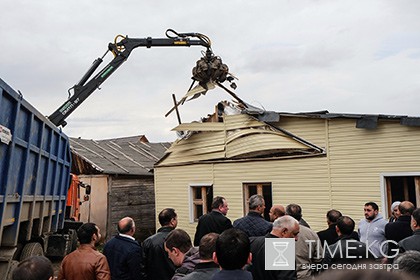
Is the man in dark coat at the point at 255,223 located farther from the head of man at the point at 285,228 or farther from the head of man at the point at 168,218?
the head of man at the point at 285,228

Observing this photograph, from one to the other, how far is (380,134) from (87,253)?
8.19m

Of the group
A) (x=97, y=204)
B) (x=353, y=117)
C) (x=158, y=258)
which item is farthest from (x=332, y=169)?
(x=97, y=204)

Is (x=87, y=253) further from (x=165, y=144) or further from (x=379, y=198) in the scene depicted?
(x=165, y=144)

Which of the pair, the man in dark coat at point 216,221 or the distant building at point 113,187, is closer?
the man in dark coat at point 216,221

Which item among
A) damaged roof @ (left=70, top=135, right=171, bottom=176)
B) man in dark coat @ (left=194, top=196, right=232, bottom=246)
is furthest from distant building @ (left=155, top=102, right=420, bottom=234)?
man in dark coat @ (left=194, top=196, right=232, bottom=246)

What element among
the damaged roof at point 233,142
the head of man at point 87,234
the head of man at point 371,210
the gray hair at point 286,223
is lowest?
the head of man at point 87,234

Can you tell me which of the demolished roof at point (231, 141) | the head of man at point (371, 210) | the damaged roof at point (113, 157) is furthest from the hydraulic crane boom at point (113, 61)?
the head of man at point (371, 210)

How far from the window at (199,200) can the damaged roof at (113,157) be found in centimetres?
407

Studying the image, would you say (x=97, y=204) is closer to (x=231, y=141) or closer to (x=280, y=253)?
(x=231, y=141)

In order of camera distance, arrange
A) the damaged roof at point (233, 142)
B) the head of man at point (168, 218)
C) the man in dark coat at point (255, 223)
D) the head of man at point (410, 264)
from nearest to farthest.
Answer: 1. the head of man at point (410, 264)
2. the head of man at point (168, 218)
3. the man in dark coat at point (255, 223)
4. the damaged roof at point (233, 142)

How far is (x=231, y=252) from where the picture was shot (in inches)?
123

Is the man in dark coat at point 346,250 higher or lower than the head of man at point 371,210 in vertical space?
lower

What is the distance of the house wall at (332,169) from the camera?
10.1 metres

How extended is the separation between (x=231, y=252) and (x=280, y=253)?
141 cm
